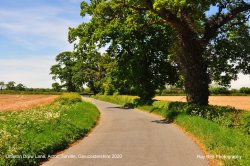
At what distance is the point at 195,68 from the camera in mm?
26953

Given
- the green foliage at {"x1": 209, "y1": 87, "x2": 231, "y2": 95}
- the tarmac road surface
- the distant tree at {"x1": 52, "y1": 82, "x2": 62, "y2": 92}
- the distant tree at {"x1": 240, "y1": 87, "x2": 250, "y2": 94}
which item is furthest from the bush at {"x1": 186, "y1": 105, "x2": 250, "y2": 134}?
the distant tree at {"x1": 52, "y1": 82, "x2": 62, "y2": 92}

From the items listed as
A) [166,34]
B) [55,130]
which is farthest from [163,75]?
[55,130]

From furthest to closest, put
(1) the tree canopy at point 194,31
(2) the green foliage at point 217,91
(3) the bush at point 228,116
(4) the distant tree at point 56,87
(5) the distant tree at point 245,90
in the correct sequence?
(4) the distant tree at point 56,87 → (5) the distant tree at point 245,90 → (2) the green foliage at point 217,91 → (1) the tree canopy at point 194,31 → (3) the bush at point 228,116

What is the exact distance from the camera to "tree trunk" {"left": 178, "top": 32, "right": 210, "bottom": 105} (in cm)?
2694

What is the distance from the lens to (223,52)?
31.4m

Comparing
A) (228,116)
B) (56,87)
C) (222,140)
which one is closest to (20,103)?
(228,116)

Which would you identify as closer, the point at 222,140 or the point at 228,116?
the point at 222,140

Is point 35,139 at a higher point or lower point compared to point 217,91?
lower

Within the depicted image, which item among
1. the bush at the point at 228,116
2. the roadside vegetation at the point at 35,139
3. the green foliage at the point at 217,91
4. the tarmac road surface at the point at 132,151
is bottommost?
the tarmac road surface at the point at 132,151

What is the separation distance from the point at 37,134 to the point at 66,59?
130 meters

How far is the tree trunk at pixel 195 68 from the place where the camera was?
26.9 meters

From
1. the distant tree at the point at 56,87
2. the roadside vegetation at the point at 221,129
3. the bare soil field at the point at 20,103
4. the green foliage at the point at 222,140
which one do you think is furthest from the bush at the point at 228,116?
the distant tree at the point at 56,87

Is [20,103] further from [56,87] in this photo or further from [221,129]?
[56,87]

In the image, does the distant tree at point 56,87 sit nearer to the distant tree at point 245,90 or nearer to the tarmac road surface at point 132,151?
the distant tree at point 245,90
